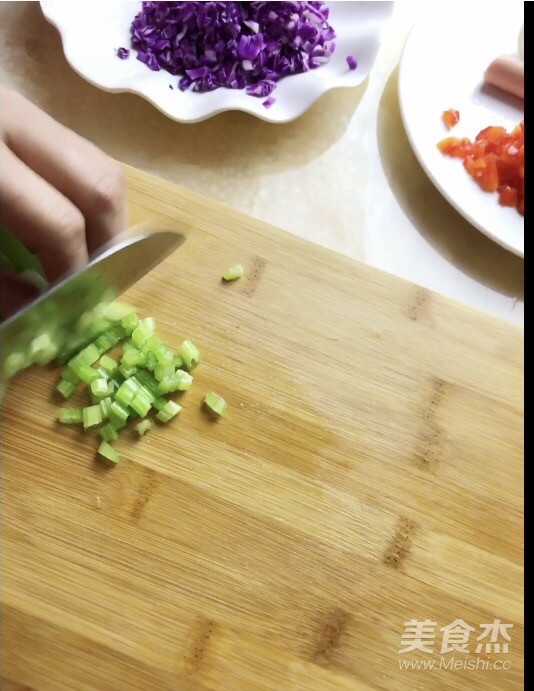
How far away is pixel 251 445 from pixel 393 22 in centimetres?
102

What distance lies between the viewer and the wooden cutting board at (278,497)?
0.88 metres

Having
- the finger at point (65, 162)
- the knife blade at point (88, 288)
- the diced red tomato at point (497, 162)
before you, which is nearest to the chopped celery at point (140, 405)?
the knife blade at point (88, 288)

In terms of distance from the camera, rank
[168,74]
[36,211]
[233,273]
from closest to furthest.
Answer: [36,211], [233,273], [168,74]

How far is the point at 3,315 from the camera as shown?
873 millimetres

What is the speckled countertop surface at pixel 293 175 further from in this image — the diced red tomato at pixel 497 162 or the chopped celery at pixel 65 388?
the chopped celery at pixel 65 388

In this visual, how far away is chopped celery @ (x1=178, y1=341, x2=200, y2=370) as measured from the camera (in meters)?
0.99

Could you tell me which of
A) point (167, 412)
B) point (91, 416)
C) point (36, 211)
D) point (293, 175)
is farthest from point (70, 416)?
point (293, 175)

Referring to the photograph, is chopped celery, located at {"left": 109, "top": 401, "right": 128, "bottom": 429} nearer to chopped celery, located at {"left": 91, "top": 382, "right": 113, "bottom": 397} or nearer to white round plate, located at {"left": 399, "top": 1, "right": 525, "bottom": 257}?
chopped celery, located at {"left": 91, "top": 382, "right": 113, "bottom": 397}

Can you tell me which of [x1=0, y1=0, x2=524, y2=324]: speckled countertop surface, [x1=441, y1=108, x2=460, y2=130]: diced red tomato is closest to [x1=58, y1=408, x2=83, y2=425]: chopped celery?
[x1=0, y1=0, x2=524, y2=324]: speckled countertop surface

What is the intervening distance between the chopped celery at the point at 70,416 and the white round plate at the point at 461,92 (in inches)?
28.5

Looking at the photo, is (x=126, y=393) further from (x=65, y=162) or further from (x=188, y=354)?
(x=65, y=162)

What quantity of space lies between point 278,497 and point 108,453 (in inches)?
A: 9.3

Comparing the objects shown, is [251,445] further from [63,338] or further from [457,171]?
[457,171]

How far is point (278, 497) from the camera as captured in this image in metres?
0.96
